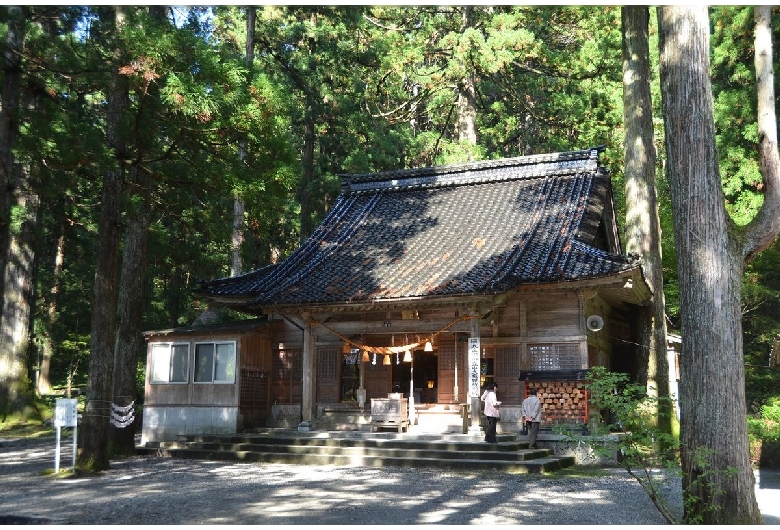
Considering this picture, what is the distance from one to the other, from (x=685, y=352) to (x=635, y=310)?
36.8 feet

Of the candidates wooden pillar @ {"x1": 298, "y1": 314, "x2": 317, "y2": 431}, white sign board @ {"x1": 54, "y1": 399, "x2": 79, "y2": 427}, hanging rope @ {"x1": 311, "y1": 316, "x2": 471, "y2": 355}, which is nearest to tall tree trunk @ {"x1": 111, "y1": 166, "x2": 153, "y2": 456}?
Answer: white sign board @ {"x1": 54, "y1": 399, "x2": 79, "y2": 427}

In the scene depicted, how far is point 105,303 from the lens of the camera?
39.3ft

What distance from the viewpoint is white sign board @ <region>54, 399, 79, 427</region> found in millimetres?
10969

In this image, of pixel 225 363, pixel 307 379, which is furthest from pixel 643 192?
pixel 225 363

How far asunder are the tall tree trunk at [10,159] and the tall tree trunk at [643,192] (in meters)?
13.6

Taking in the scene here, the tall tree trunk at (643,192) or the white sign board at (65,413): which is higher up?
the tall tree trunk at (643,192)

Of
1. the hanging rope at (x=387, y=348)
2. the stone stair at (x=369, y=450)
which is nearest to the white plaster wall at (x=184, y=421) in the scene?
the stone stair at (x=369, y=450)

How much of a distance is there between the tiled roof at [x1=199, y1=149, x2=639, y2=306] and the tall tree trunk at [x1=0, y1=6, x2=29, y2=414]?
17.6ft

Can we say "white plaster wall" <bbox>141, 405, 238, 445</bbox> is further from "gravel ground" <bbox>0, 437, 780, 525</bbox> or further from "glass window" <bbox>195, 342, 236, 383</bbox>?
"gravel ground" <bbox>0, 437, 780, 525</bbox>

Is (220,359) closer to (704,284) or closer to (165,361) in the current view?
(165,361)

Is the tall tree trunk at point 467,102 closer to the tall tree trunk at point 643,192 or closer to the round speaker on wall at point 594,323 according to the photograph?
the tall tree trunk at point 643,192

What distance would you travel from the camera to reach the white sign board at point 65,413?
11.0 m

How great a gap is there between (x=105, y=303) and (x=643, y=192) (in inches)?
495

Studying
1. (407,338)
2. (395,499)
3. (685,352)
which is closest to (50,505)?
(395,499)
